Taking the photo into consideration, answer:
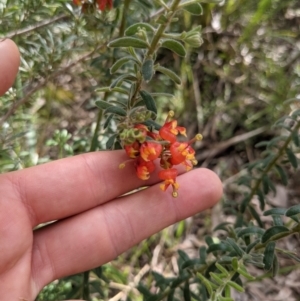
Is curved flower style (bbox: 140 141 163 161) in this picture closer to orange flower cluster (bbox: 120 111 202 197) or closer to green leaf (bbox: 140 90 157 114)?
orange flower cluster (bbox: 120 111 202 197)

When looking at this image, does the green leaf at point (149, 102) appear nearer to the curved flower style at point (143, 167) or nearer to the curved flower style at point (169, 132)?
the curved flower style at point (169, 132)

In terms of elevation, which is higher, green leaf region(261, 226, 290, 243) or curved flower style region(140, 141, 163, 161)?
curved flower style region(140, 141, 163, 161)

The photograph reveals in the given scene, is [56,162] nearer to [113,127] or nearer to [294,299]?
[113,127]

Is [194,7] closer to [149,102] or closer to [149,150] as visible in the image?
[149,102]

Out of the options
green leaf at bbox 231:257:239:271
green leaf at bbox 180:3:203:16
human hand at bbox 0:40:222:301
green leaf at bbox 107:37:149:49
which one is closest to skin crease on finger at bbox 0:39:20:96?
green leaf at bbox 107:37:149:49

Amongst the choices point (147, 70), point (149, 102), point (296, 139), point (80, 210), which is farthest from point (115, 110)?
point (296, 139)

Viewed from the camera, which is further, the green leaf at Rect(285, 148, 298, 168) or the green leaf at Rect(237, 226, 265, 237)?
the green leaf at Rect(285, 148, 298, 168)

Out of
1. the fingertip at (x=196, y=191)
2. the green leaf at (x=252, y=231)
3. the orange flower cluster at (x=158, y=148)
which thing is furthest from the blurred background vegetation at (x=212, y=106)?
the green leaf at (x=252, y=231)

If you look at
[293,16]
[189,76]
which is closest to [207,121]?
[189,76]
